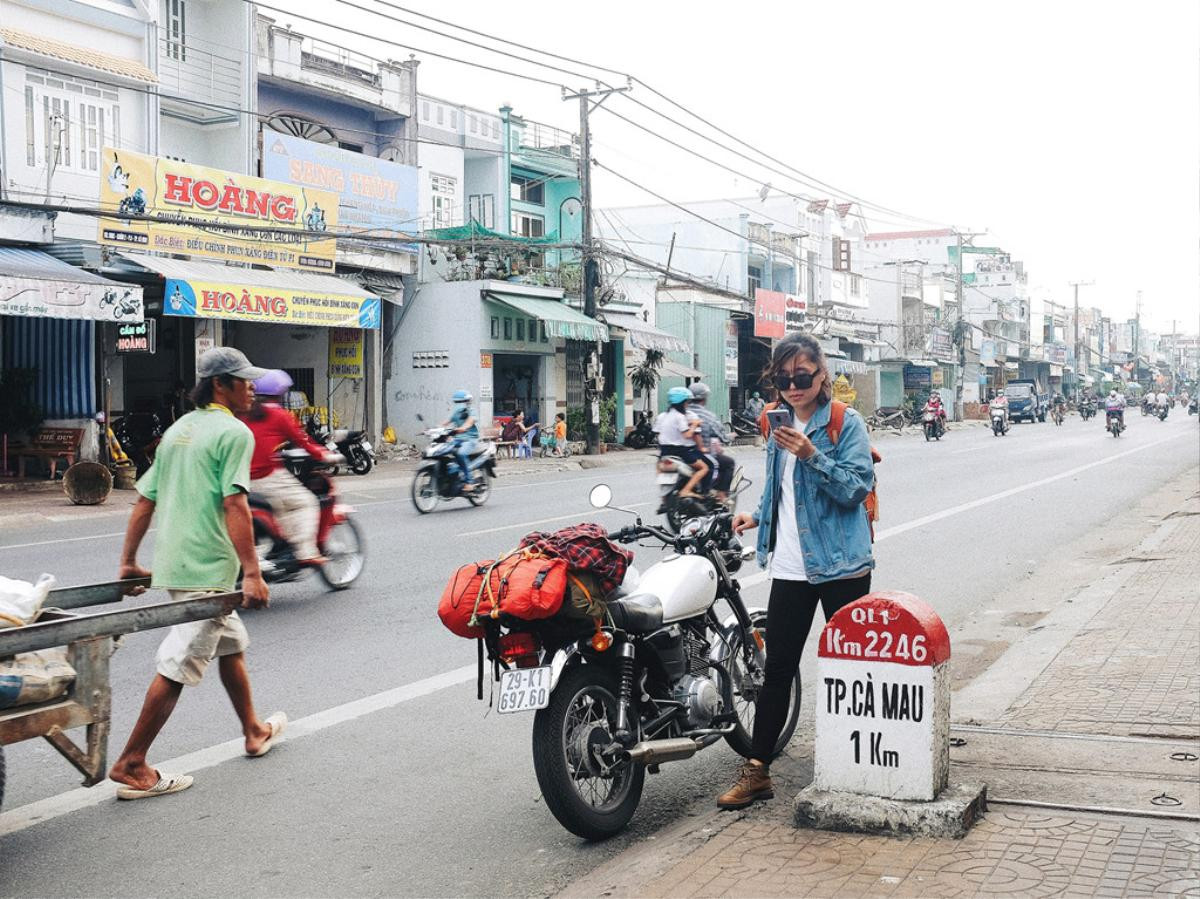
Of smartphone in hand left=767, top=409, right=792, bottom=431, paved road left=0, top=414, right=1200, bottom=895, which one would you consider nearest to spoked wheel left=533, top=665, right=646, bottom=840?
paved road left=0, top=414, right=1200, bottom=895

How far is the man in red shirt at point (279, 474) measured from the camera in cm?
922

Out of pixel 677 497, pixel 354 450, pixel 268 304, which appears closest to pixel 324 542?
pixel 677 497

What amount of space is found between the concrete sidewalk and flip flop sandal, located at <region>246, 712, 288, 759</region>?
6.50 ft

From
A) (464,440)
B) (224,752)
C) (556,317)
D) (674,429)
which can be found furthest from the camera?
(556,317)

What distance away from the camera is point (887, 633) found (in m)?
4.27

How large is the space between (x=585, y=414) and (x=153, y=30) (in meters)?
13.9

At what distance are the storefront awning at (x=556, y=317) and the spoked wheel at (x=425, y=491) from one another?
522 inches

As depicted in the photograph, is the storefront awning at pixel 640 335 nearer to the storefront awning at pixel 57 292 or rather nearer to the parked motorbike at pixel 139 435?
the parked motorbike at pixel 139 435

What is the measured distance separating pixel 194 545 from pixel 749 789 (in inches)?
98.1

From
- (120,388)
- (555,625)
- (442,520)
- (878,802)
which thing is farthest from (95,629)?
(120,388)

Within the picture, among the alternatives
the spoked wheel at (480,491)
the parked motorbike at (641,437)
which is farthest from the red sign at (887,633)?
the parked motorbike at (641,437)

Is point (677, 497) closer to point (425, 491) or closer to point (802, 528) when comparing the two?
point (425, 491)

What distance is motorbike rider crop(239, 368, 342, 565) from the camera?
30.2ft

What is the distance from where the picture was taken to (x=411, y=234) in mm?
27484
